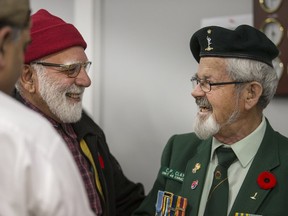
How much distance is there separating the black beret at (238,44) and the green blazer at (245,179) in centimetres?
27

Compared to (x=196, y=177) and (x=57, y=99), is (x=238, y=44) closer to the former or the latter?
(x=196, y=177)

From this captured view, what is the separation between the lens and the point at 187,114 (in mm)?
2189

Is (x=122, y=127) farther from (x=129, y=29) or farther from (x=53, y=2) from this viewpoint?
(x=53, y=2)

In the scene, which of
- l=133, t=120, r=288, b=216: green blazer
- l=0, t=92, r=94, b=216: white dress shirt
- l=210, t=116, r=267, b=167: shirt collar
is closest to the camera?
l=0, t=92, r=94, b=216: white dress shirt

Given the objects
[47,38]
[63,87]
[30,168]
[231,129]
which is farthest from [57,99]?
[30,168]

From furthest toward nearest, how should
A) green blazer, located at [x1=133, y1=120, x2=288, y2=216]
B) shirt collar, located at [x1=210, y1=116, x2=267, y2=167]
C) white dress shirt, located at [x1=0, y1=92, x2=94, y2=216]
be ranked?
shirt collar, located at [x1=210, y1=116, x2=267, y2=167] → green blazer, located at [x1=133, y1=120, x2=288, y2=216] → white dress shirt, located at [x1=0, y1=92, x2=94, y2=216]

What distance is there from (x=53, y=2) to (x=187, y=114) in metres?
1.05

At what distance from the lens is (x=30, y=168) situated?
28.6 inches

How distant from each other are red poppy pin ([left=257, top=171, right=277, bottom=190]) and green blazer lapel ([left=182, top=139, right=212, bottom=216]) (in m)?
0.22

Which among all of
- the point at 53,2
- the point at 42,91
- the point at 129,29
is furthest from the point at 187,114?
the point at 53,2

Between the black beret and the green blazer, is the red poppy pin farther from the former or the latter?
the black beret

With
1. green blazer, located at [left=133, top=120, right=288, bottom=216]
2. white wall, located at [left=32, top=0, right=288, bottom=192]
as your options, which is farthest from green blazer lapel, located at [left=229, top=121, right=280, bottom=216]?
white wall, located at [left=32, top=0, right=288, bottom=192]

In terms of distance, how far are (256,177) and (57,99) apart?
0.80m

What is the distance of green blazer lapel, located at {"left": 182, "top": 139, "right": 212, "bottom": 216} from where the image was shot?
1.58 m
